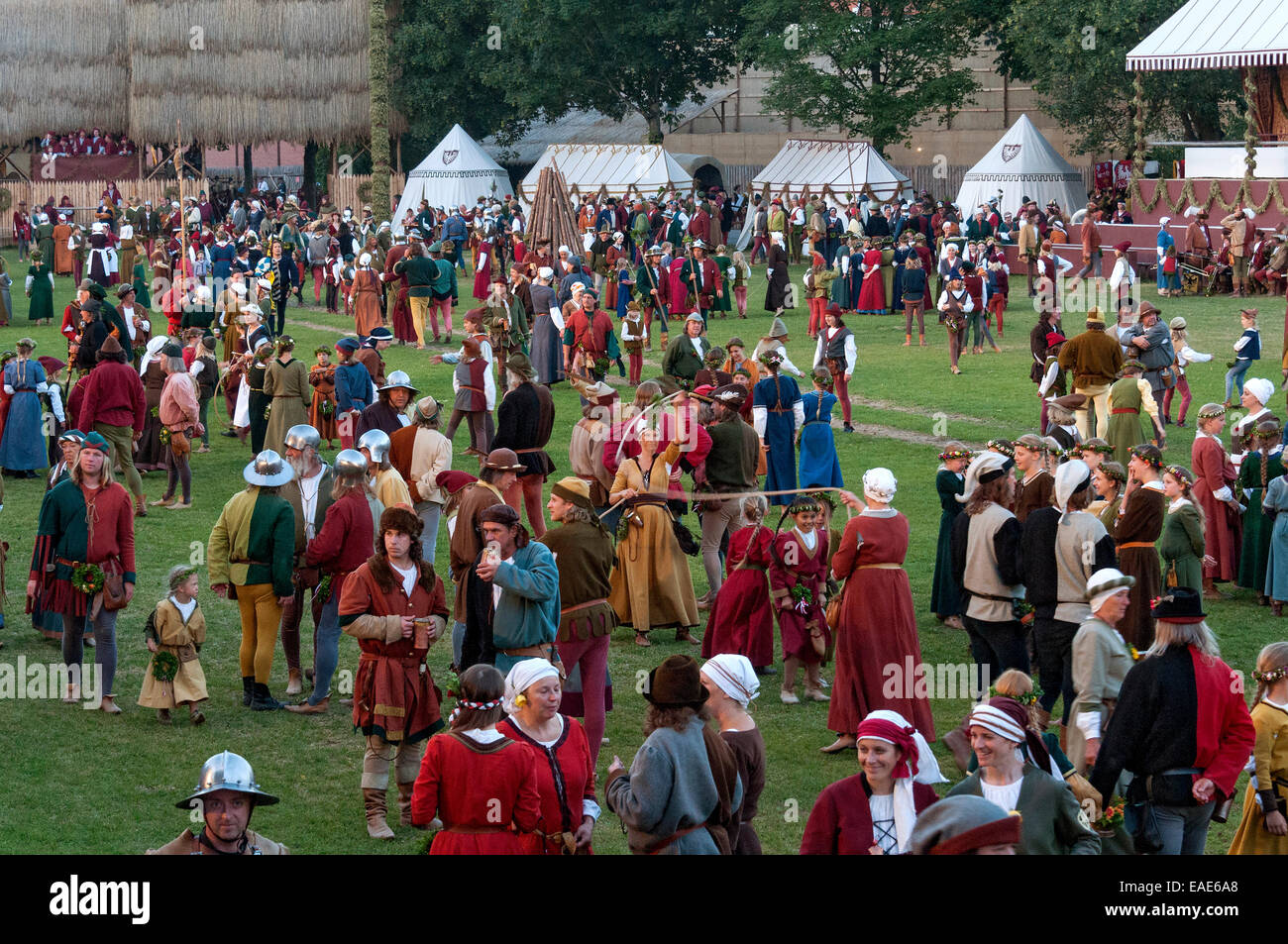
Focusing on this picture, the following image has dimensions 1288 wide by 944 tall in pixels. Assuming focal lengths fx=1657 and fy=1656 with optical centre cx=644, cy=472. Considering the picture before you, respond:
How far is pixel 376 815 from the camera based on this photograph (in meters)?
8.26

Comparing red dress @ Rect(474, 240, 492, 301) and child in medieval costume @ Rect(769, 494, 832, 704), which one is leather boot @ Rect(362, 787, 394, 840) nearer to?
child in medieval costume @ Rect(769, 494, 832, 704)

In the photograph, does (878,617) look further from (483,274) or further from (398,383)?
(483,274)

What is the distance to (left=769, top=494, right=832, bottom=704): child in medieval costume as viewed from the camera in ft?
33.5

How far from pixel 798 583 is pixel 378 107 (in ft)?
129

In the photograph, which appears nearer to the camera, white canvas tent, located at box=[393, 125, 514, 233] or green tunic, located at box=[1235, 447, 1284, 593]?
green tunic, located at box=[1235, 447, 1284, 593]

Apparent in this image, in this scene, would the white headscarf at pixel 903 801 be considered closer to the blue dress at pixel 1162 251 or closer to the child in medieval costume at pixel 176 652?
→ the child in medieval costume at pixel 176 652

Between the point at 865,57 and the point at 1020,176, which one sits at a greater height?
the point at 865,57

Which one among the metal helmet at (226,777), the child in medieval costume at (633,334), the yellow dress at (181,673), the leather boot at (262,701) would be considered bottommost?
the leather boot at (262,701)

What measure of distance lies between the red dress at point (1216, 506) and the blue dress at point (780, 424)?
3.67 metres

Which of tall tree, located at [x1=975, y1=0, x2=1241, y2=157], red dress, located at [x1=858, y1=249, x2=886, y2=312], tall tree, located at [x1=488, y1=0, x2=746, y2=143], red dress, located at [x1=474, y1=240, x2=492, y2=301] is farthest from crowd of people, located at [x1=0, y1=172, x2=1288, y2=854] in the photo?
tall tree, located at [x1=488, y1=0, x2=746, y2=143]

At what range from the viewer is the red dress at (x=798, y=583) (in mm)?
10203

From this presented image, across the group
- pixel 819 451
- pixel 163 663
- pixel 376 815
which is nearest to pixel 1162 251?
pixel 819 451

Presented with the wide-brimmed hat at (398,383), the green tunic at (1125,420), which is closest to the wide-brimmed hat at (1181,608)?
the wide-brimmed hat at (398,383)

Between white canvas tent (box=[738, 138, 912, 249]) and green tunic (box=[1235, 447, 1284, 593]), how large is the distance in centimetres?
2933
